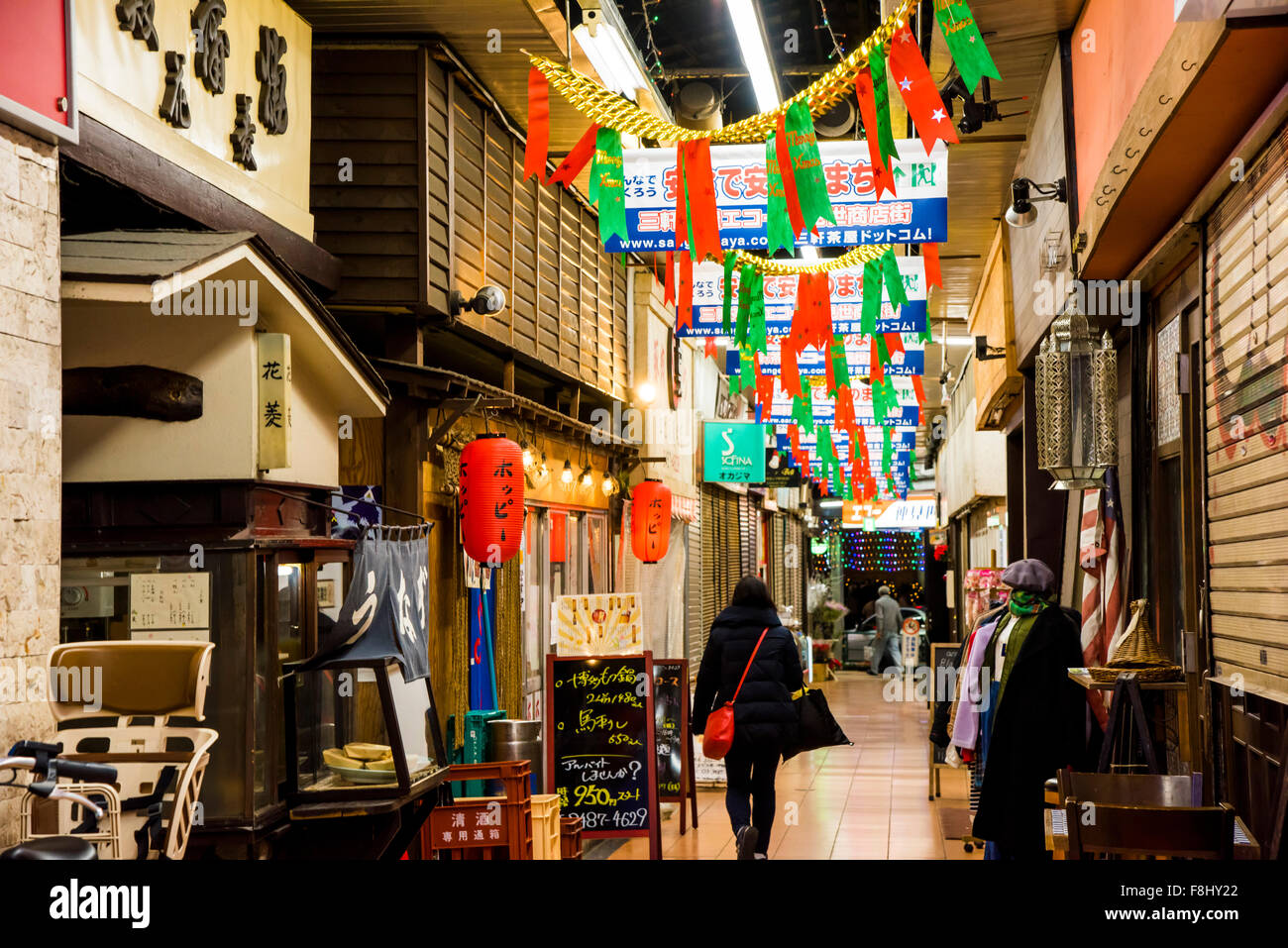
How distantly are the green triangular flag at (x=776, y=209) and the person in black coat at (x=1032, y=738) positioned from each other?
2.54 meters

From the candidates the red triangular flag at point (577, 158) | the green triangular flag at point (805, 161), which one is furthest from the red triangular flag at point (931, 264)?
the red triangular flag at point (577, 158)

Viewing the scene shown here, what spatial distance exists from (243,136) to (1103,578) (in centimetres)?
560

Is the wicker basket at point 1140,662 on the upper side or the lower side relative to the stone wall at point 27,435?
lower

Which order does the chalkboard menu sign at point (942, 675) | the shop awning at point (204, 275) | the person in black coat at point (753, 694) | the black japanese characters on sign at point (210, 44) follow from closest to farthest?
the shop awning at point (204, 275)
the black japanese characters on sign at point (210, 44)
the person in black coat at point (753, 694)
the chalkboard menu sign at point (942, 675)

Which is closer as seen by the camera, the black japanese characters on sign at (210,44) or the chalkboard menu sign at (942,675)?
the black japanese characters on sign at (210,44)

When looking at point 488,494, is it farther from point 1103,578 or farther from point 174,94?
point 1103,578

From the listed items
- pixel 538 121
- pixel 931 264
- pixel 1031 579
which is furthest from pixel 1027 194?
pixel 538 121

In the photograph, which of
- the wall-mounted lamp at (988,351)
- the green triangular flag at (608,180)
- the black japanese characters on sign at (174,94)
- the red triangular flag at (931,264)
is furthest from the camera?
the wall-mounted lamp at (988,351)

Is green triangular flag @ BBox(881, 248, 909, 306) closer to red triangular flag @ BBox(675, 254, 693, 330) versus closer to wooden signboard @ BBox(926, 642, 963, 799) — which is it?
red triangular flag @ BBox(675, 254, 693, 330)

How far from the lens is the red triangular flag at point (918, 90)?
19.5ft

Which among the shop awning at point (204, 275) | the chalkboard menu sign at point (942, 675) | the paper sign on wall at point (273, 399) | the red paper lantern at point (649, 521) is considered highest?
the shop awning at point (204, 275)

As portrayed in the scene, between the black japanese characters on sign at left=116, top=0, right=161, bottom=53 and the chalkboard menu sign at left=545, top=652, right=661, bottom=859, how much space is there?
4.91 meters

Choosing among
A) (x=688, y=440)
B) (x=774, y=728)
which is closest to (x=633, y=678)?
(x=774, y=728)

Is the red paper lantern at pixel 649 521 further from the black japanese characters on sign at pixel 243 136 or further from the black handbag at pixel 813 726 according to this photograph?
the black japanese characters on sign at pixel 243 136
